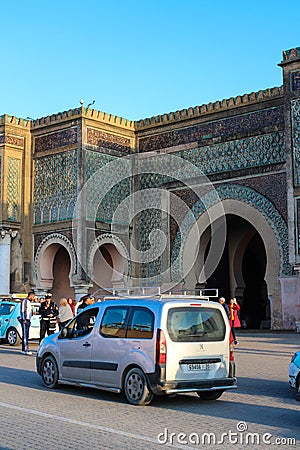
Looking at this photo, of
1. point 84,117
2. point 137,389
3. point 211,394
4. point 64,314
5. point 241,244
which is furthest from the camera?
point 241,244

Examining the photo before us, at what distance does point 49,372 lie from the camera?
906 cm

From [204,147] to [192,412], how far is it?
51.1 ft

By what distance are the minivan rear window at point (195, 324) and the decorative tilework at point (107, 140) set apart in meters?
15.4

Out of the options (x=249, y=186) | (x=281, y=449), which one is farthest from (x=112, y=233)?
(x=281, y=449)

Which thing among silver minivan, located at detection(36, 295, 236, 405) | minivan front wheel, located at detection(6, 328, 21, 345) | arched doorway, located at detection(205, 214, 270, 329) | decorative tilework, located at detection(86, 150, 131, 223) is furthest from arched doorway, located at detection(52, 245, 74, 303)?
silver minivan, located at detection(36, 295, 236, 405)

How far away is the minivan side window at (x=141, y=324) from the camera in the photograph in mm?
7676

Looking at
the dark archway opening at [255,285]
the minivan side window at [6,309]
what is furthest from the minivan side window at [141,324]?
the dark archway opening at [255,285]

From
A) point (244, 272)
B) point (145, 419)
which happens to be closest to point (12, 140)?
point (244, 272)

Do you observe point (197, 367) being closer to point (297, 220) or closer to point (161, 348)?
point (161, 348)

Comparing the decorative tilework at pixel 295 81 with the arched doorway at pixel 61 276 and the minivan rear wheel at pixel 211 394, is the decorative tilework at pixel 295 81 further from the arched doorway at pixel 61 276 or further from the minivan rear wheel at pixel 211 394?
the minivan rear wheel at pixel 211 394

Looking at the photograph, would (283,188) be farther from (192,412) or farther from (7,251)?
(192,412)

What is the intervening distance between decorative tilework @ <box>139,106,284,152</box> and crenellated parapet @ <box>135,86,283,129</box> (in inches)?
14.6

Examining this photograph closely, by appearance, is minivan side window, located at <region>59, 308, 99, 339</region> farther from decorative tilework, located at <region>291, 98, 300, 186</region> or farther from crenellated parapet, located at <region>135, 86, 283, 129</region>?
crenellated parapet, located at <region>135, 86, 283, 129</region>

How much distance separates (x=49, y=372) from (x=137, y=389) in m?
1.89
